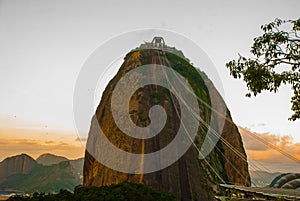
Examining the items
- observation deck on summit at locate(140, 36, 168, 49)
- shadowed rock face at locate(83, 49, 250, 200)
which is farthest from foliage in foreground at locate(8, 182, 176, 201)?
observation deck on summit at locate(140, 36, 168, 49)

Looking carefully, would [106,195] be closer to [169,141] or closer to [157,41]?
[169,141]

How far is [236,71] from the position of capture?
8.96 m

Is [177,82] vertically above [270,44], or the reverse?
[177,82]

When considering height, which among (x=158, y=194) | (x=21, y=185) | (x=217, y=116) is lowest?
(x=21, y=185)

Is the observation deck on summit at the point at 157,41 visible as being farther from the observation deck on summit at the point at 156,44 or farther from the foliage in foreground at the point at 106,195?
the foliage in foreground at the point at 106,195

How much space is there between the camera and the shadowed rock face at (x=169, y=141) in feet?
74.5

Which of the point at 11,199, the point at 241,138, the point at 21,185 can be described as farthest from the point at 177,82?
the point at 21,185

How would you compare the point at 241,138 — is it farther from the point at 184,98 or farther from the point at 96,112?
the point at 96,112

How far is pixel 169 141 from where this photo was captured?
985 inches

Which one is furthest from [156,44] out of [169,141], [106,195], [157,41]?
[106,195]

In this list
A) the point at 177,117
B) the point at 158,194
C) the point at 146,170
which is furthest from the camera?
the point at 177,117

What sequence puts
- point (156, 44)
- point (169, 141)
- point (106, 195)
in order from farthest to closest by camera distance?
point (156, 44), point (169, 141), point (106, 195)

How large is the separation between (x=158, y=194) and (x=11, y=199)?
665cm

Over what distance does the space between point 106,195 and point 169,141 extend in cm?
1184
